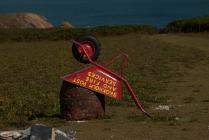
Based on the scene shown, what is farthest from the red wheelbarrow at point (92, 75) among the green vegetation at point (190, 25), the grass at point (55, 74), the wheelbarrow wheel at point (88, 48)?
the green vegetation at point (190, 25)

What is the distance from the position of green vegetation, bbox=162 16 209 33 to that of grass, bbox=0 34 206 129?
26.4 ft

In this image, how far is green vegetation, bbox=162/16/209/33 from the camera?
130ft

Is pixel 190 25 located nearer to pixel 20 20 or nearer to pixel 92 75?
pixel 20 20

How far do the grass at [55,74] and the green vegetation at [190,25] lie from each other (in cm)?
803

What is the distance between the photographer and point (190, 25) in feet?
133

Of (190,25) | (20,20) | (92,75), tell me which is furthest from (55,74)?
(20,20)

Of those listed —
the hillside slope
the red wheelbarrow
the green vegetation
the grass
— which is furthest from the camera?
the hillside slope

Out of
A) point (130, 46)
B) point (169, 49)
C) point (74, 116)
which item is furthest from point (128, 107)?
point (130, 46)

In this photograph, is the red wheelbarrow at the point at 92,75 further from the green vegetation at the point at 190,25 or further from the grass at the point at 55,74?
the green vegetation at the point at 190,25

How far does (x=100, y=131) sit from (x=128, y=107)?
2.60 metres

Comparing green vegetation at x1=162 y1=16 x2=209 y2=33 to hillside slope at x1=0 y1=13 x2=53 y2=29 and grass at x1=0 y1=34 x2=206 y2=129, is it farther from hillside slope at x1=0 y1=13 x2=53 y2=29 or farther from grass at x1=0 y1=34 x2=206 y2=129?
hillside slope at x1=0 y1=13 x2=53 y2=29

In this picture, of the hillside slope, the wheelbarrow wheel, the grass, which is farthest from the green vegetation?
the wheelbarrow wheel

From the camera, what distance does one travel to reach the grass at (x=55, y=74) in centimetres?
1099

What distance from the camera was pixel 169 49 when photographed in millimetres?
27750
